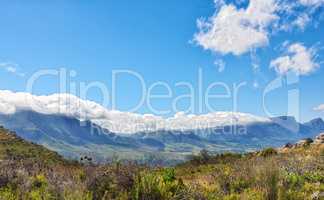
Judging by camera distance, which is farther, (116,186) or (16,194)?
(116,186)

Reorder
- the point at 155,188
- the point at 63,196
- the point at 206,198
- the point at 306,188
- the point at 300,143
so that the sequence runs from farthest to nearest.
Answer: the point at 300,143 < the point at 306,188 < the point at 206,198 < the point at 155,188 < the point at 63,196

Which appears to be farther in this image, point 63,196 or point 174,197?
point 174,197

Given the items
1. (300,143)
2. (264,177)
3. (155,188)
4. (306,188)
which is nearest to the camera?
(155,188)

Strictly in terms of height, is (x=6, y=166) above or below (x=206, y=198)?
above

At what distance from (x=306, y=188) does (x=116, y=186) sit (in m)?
7.51

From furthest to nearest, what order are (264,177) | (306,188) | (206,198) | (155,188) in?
(306,188)
(264,177)
(206,198)
(155,188)

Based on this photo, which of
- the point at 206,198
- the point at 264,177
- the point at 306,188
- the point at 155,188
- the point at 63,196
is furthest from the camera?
the point at 306,188

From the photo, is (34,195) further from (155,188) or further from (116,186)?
(155,188)

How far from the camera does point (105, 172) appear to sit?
38.4 feet

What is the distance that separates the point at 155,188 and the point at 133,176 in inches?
32.0

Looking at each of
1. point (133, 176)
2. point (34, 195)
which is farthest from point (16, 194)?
point (133, 176)

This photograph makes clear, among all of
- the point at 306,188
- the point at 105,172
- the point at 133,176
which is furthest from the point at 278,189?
the point at 105,172

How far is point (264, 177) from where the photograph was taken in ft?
42.8

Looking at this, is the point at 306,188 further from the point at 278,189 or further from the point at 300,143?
the point at 300,143
